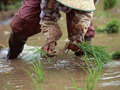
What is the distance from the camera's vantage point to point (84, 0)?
195cm

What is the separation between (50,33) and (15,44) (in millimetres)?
800

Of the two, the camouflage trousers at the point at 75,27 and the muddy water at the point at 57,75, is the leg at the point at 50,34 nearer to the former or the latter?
the camouflage trousers at the point at 75,27

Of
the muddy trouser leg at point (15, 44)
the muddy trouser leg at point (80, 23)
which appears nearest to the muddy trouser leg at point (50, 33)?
Answer: the muddy trouser leg at point (80, 23)

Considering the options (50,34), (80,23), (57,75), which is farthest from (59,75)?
(80,23)

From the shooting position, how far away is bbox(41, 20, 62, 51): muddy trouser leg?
6.81 feet

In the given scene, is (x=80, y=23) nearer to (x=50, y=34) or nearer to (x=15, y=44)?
(x=50, y=34)

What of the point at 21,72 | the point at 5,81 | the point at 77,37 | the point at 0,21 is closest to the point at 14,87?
the point at 5,81

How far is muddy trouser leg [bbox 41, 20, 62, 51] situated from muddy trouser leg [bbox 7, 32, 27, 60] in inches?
26.1

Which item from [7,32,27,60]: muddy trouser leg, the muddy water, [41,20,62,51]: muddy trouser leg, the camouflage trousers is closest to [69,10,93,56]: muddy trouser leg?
the camouflage trousers

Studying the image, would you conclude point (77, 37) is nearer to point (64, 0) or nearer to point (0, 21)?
point (64, 0)

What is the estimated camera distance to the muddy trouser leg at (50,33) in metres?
2.08

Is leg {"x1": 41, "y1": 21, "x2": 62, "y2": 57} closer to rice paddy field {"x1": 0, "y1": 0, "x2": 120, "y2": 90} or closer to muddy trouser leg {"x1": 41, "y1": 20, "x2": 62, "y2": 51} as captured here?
muddy trouser leg {"x1": 41, "y1": 20, "x2": 62, "y2": 51}

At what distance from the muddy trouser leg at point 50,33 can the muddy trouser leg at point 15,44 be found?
66cm

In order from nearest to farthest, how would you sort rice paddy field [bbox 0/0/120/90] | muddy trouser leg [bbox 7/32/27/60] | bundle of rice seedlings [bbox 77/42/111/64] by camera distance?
rice paddy field [bbox 0/0/120/90] < bundle of rice seedlings [bbox 77/42/111/64] < muddy trouser leg [bbox 7/32/27/60]
